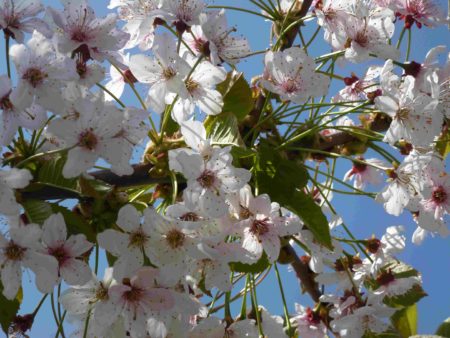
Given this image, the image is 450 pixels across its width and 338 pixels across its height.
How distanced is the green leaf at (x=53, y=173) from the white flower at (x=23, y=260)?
0.13 metres

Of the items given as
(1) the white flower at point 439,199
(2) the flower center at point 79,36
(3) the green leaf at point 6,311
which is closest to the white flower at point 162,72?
(2) the flower center at point 79,36

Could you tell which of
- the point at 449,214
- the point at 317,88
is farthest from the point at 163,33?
the point at 449,214

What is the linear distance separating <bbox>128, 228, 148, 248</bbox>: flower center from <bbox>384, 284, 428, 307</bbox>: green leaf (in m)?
0.86

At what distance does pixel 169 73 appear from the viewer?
130 centimetres

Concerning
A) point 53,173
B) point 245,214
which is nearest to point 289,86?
point 245,214

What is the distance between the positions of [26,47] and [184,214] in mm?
395

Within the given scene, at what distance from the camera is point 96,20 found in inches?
49.6

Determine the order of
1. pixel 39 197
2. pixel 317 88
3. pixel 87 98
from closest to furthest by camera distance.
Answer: pixel 87 98, pixel 39 197, pixel 317 88

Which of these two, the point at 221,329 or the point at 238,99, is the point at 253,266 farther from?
the point at 238,99

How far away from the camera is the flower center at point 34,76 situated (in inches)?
43.4

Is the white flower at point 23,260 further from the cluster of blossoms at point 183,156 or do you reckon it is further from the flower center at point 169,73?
the flower center at point 169,73

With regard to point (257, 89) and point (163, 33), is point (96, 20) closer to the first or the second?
point (163, 33)

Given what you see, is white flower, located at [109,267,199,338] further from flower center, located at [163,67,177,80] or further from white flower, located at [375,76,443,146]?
white flower, located at [375,76,443,146]

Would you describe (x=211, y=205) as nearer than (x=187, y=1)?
Yes
